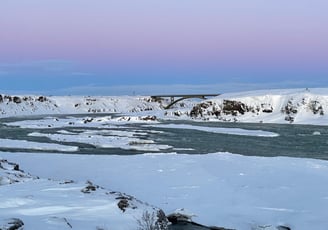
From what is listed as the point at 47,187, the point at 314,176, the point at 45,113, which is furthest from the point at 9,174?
the point at 45,113

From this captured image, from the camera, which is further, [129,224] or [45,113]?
[45,113]

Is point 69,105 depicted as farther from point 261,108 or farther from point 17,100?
point 261,108

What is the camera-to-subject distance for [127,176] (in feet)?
56.1

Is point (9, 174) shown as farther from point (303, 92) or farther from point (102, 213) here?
point (303, 92)

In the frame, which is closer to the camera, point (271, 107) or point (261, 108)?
point (271, 107)

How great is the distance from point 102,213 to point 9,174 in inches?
244

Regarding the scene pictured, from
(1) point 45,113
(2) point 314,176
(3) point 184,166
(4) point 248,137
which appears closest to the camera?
(2) point 314,176

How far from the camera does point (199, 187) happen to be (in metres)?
15.4

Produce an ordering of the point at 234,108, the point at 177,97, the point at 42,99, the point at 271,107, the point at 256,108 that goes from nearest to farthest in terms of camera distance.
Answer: the point at 271,107
the point at 256,108
the point at 234,108
the point at 42,99
the point at 177,97

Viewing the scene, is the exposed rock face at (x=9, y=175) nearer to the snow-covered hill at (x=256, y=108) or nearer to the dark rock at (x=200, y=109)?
the snow-covered hill at (x=256, y=108)

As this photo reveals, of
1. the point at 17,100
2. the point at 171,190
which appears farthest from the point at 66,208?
the point at 17,100

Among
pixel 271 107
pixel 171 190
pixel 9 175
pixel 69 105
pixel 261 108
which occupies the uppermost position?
pixel 69 105

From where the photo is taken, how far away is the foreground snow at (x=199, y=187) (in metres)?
10.7

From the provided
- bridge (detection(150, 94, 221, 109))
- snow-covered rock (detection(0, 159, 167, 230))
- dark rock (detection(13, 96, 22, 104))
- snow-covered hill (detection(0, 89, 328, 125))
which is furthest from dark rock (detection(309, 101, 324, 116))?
snow-covered rock (detection(0, 159, 167, 230))
